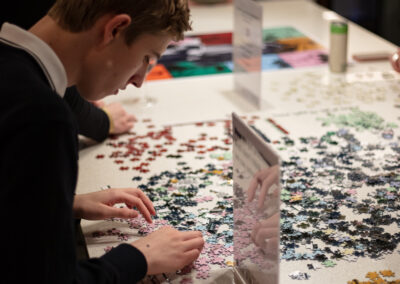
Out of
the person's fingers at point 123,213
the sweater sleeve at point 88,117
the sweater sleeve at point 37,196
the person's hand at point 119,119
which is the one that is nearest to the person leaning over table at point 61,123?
the sweater sleeve at point 37,196

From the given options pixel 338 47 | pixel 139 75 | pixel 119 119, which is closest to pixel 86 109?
pixel 119 119

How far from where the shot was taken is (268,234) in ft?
4.33

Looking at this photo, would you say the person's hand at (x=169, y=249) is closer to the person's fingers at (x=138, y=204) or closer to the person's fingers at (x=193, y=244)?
the person's fingers at (x=193, y=244)

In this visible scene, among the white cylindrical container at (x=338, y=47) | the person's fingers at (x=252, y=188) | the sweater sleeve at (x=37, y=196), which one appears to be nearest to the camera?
the sweater sleeve at (x=37, y=196)

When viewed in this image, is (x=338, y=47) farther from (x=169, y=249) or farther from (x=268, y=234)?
(x=268, y=234)

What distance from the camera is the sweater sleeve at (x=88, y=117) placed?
236cm

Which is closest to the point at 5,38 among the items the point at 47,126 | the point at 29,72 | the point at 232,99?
the point at 29,72

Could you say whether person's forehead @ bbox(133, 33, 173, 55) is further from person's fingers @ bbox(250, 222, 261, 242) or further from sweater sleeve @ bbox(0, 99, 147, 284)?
person's fingers @ bbox(250, 222, 261, 242)

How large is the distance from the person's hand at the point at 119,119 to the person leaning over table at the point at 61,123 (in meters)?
0.95

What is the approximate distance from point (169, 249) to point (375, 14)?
4.81 m

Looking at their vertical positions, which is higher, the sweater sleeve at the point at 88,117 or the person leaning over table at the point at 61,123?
the person leaning over table at the point at 61,123

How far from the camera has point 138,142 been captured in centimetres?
250

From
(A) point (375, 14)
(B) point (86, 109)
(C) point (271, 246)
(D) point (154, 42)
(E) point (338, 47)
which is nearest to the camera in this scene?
(C) point (271, 246)

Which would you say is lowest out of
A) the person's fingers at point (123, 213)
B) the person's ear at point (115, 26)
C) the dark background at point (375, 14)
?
the dark background at point (375, 14)
